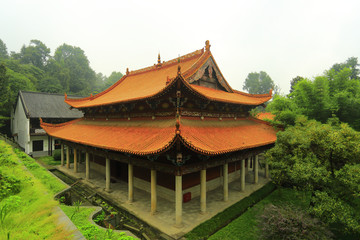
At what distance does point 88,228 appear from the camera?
19.0ft

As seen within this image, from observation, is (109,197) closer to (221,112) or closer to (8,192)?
(8,192)

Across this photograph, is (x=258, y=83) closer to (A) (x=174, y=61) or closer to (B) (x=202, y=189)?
(A) (x=174, y=61)

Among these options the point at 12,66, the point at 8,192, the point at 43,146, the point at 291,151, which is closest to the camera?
the point at 8,192

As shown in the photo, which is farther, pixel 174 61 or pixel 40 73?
pixel 40 73

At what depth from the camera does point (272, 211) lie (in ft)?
27.3

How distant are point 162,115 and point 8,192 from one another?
7.46 meters

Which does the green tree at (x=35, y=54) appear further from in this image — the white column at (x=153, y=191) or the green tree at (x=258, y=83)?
the green tree at (x=258, y=83)

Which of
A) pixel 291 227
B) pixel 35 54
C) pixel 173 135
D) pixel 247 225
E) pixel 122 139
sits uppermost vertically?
pixel 35 54

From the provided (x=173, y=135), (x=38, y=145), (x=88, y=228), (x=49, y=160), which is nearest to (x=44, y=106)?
(x=38, y=145)

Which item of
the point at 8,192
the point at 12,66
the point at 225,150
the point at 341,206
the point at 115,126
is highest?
the point at 12,66

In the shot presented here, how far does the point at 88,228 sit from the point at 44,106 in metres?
28.6

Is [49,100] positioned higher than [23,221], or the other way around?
[49,100]

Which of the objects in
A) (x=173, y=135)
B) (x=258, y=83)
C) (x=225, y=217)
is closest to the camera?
(x=173, y=135)

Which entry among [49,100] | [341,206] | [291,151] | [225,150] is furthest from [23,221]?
[49,100]
